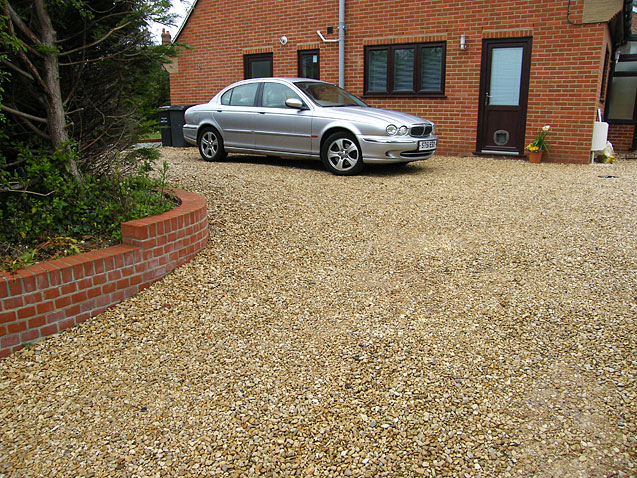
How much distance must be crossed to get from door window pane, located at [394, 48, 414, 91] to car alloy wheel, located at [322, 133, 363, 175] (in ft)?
14.0

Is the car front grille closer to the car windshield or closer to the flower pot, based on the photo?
the car windshield

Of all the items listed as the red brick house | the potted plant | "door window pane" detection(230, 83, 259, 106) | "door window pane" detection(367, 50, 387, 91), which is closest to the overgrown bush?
A: "door window pane" detection(230, 83, 259, 106)

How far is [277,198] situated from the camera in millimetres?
6879

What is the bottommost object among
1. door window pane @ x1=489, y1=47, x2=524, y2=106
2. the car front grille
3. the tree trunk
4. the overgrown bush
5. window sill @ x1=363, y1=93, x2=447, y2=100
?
the overgrown bush

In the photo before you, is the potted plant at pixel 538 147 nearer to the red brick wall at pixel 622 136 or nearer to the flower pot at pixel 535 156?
the flower pot at pixel 535 156

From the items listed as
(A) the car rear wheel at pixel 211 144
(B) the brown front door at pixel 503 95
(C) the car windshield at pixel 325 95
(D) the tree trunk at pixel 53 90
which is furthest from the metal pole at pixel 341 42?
(D) the tree trunk at pixel 53 90

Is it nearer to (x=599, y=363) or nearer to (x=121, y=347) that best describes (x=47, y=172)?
(x=121, y=347)

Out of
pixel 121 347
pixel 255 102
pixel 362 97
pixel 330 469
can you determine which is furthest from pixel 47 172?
pixel 362 97

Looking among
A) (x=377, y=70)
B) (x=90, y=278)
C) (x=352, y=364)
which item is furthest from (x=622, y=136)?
(x=90, y=278)

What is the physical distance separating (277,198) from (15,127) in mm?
3214

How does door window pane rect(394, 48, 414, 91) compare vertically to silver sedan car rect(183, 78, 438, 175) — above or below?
above

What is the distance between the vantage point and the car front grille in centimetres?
898

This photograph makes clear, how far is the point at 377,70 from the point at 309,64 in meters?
1.93

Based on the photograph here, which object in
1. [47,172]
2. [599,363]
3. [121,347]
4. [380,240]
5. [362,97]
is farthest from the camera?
[362,97]
